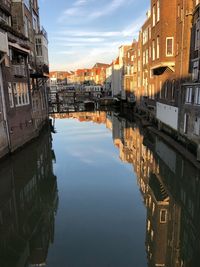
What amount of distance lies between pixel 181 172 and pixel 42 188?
8.20m

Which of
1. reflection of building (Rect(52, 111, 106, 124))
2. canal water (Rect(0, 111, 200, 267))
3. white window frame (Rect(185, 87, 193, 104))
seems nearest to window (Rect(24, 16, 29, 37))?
canal water (Rect(0, 111, 200, 267))

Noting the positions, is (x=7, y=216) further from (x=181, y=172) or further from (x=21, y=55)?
(x=21, y=55)

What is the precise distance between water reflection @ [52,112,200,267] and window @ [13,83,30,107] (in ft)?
30.3

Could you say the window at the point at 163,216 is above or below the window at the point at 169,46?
below

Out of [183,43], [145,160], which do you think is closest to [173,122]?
[145,160]

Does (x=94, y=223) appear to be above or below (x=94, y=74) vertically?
below

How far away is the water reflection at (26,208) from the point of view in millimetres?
8203

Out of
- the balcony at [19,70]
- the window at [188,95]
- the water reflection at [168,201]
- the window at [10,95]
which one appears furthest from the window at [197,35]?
the window at [10,95]

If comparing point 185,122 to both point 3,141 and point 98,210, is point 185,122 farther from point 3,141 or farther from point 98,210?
point 3,141

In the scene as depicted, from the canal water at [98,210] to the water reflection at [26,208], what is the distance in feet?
0.11

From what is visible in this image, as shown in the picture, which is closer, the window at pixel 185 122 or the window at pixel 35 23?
the window at pixel 185 122

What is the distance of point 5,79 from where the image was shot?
57.1 feet

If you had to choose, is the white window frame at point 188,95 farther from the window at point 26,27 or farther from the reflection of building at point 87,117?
the reflection of building at point 87,117

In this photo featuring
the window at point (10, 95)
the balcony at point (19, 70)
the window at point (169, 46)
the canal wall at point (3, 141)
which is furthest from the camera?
the window at point (169, 46)
